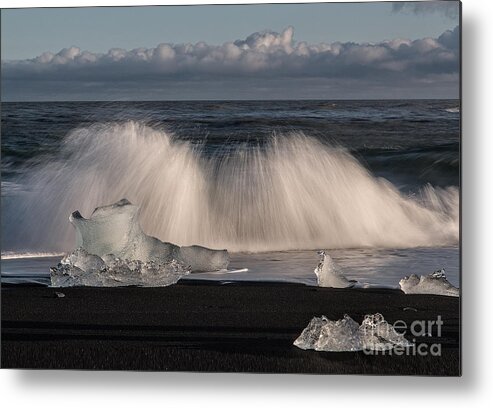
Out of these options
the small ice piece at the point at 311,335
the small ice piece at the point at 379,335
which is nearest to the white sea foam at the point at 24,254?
the small ice piece at the point at 311,335

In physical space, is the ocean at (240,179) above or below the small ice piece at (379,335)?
above

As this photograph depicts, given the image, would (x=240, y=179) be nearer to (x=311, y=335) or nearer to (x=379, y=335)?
(x=311, y=335)

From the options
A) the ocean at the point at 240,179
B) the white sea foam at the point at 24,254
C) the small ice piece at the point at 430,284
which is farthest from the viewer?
the white sea foam at the point at 24,254

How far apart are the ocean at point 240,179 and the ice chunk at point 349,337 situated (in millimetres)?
220

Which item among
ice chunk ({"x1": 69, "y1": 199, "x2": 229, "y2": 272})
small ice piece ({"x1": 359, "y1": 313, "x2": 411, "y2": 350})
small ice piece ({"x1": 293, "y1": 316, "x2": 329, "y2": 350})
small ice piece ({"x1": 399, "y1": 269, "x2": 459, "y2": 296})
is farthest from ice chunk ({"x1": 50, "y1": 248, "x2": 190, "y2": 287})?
small ice piece ({"x1": 399, "y1": 269, "x2": 459, "y2": 296})

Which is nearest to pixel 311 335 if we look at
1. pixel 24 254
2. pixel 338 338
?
pixel 338 338

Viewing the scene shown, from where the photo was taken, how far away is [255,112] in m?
5.26

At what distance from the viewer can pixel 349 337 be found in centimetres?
512

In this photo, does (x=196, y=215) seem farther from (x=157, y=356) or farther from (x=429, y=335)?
(x=429, y=335)

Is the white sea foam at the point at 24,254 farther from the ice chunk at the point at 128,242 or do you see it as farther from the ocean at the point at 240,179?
the ice chunk at the point at 128,242

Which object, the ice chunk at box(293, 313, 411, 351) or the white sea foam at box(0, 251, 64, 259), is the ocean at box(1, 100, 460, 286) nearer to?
the white sea foam at box(0, 251, 64, 259)

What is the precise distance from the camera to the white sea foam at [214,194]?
17.2ft

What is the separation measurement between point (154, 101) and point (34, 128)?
58 cm

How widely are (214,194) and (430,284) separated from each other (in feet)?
3.62
